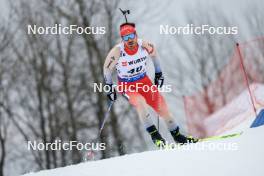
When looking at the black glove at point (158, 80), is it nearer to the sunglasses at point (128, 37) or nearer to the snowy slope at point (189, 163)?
the sunglasses at point (128, 37)

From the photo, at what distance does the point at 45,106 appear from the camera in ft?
65.9

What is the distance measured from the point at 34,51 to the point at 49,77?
4.78 ft

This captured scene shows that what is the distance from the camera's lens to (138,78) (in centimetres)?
707

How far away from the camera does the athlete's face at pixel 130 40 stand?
6.93 m

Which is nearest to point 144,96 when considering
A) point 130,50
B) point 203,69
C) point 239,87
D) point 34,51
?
point 130,50

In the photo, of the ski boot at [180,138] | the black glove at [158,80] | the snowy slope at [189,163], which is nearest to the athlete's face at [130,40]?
the black glove at [158,80]

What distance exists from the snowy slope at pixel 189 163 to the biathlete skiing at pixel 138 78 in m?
1.28

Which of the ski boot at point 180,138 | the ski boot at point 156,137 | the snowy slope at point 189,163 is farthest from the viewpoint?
the ski boot at point 180,138

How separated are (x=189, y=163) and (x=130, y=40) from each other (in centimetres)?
305

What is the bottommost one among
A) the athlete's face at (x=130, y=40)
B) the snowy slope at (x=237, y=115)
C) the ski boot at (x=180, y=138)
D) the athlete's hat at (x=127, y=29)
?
the ski boot at (x=180, y=138)

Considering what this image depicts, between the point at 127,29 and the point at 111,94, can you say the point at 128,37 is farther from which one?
the point at 111,94

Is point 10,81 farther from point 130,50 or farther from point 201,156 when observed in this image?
point 201,156

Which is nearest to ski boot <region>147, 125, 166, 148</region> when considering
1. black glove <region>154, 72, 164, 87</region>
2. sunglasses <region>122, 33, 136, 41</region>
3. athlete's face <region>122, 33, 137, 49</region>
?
black glove <region>154, 72, 164, 87</region>

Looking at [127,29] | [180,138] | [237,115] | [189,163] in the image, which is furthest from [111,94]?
[237,115]
